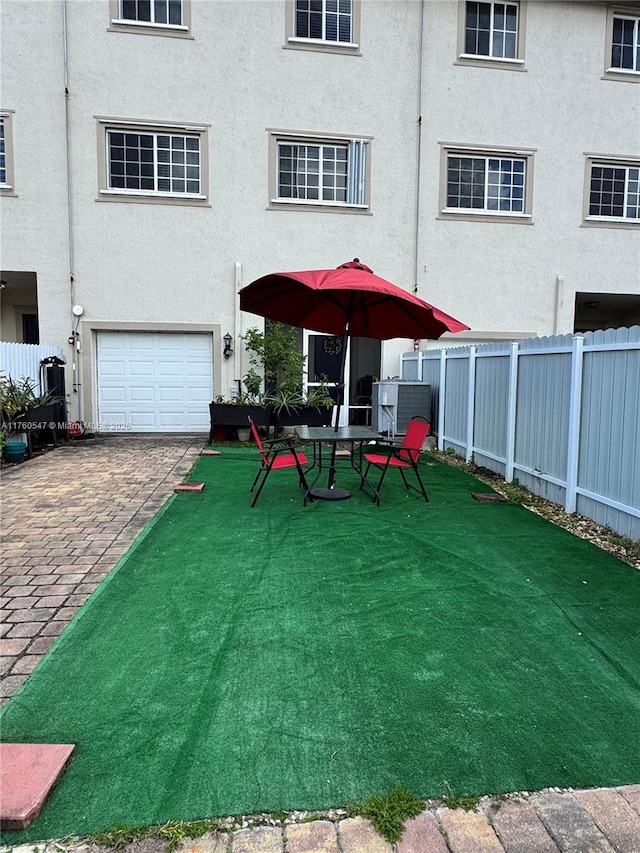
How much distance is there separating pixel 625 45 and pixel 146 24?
979cm

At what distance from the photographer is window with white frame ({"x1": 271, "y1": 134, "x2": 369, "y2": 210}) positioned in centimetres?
1102

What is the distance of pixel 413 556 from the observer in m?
4.19

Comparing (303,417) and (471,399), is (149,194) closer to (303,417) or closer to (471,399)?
(303,417)

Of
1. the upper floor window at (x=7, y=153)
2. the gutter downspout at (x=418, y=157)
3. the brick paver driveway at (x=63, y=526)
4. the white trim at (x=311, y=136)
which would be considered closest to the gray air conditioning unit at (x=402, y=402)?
the gutter downspout at (x=418, y=157)

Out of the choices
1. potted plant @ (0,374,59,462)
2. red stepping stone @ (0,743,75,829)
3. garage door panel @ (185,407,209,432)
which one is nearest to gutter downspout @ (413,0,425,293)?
garage door panel @ (185,407,209,432)

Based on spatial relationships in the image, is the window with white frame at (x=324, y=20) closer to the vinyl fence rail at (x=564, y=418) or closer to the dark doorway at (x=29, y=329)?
the vinyl fence rail at (x=564, y=418)

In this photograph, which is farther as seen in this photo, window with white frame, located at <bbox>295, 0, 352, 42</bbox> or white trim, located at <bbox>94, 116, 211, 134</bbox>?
window with white frame, located at <bbox>295, 0, 352, 42</bbox>

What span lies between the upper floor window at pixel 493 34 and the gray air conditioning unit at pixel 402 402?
276 inches

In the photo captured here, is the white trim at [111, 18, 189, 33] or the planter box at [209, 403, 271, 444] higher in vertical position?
the white trim at [111, 18, 189, 33]

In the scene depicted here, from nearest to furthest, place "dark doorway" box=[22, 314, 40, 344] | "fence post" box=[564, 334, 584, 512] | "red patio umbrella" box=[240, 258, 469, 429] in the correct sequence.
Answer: "red patio umbrella" box=[240, 258, 469, 429] → "fence post" box=[564, 334, 584, 512] → "dark doorway" box=[22, 314, 40, 344]

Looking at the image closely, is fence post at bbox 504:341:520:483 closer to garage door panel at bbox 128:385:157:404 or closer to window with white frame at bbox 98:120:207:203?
window with white frame at bbox 98:120:207:203

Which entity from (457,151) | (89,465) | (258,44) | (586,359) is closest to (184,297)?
(89,465)

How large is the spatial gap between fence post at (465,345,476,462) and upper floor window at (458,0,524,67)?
721 centimetres

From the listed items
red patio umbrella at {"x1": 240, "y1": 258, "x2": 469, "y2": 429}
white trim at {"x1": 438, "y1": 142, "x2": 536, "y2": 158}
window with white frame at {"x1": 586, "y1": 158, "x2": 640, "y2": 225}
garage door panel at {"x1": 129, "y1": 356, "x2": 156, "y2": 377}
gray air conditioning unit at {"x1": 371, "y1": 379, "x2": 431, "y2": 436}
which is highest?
white trim at {"x1": 438, "y1": 142, "x2": 536, "y2": 158}
